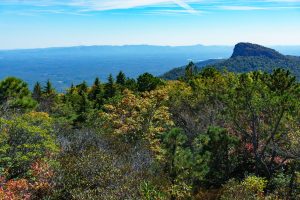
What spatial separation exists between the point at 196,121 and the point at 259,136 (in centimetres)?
751

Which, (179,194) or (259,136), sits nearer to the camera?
(179,194)

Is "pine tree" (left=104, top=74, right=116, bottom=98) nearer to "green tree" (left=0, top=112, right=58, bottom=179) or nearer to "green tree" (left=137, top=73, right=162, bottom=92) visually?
"green tree" (left=137, top=73, right=162, bottom=92)

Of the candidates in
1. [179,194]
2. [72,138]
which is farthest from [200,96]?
[179,194]

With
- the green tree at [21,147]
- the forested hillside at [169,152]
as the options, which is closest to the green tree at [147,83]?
the forested hillside at [169,152]

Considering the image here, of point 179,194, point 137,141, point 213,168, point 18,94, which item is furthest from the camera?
point 18,94

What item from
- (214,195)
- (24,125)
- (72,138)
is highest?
(24,125)

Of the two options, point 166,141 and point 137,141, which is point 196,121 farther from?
point 166,141

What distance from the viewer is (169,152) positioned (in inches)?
814

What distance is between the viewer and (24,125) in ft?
70.2

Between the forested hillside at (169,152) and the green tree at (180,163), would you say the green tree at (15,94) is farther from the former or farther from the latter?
the green tree at (180,163)

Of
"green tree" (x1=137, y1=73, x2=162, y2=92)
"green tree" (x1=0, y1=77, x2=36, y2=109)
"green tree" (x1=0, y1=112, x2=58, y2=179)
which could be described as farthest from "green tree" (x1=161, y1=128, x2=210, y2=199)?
"green tree" (x1=137, y1=73, x2=162, y2=92)

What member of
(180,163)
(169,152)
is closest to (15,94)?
(169,152)

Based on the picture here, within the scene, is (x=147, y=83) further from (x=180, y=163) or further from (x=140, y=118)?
(x=180, y=163)

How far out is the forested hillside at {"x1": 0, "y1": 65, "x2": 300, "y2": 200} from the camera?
17.9m
